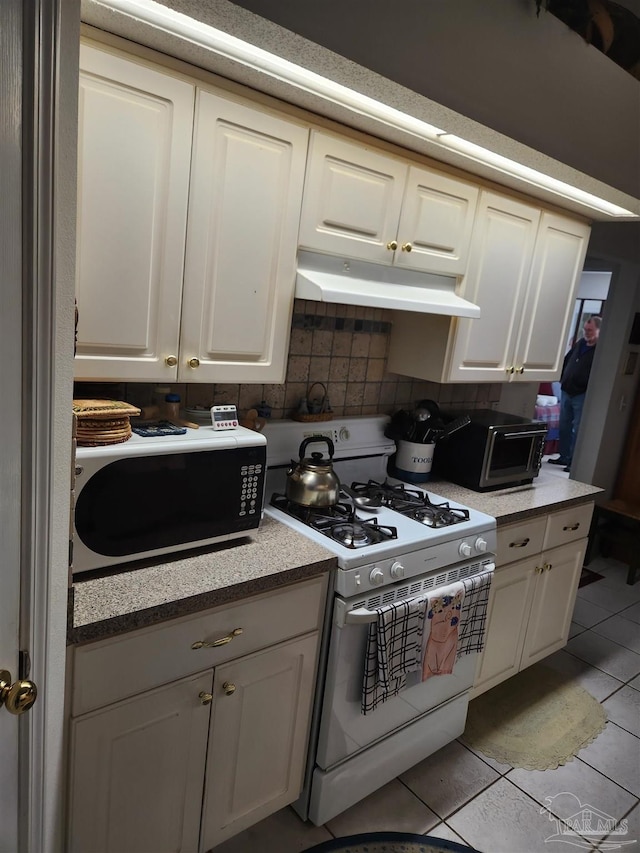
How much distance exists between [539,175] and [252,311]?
120cm

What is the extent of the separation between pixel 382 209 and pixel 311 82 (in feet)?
1.65

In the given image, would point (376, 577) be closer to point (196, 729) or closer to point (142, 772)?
point (196, 729)

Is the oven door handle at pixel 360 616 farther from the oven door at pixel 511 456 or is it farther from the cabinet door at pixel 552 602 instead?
the cabinet door at pixel 552 602

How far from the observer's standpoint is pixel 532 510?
2277 mm

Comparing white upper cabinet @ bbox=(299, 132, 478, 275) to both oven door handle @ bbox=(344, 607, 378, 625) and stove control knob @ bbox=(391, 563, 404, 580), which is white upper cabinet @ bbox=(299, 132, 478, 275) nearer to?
stove control knob @ bbox=(391, 563, 404, 580)

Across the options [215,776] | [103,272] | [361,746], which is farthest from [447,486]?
[103,272]

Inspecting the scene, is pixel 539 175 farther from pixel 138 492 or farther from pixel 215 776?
pixel 215 776

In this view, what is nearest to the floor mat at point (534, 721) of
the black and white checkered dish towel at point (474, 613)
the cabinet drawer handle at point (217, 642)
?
the black and white checkered dish towel at point (474, 613)

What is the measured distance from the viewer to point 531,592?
2.45 m

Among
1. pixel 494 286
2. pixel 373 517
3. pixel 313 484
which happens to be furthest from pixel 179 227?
pixel 494 286

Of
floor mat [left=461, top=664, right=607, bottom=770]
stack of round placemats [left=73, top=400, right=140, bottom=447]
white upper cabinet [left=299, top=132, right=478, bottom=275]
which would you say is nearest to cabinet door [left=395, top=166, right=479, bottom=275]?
white upper cabinet [left=299, top=132, right=478, bottom=275]

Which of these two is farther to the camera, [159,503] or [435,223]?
[435,223]

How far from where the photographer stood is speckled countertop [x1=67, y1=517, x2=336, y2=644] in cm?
125

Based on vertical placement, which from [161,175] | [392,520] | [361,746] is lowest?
[361,746]
